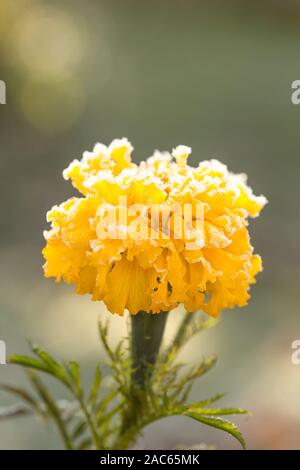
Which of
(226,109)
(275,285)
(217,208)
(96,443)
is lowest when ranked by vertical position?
(96,443)

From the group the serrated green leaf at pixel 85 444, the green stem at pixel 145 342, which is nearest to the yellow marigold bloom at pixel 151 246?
the green stem at pixel 145 342

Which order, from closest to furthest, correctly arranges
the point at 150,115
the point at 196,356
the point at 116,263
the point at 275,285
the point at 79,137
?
the point at 116,263 → the point at 196,356 → the point at 275,285 → the point at 79,137 → the point at 150,115

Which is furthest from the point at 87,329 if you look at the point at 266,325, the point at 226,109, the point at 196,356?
the point at 226,109

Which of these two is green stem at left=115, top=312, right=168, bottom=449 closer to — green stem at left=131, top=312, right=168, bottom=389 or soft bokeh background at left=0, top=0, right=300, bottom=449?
green stem at left=131, top=312, right=168, bottom=389

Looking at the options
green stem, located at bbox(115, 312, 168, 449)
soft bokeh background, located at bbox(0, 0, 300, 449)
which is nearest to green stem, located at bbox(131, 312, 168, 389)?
green stem, located at bbox(115, 312, 168, 449)

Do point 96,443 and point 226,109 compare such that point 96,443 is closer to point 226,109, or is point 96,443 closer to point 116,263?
point 116,263

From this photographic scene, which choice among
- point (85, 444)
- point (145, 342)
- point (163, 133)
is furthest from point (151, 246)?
point (163, 133)
